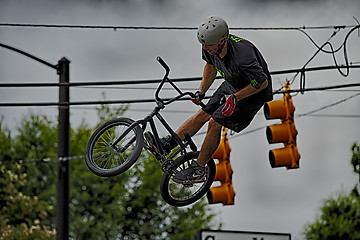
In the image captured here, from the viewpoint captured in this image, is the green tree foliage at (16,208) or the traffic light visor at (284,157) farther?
the green tree foliage at (16,208)

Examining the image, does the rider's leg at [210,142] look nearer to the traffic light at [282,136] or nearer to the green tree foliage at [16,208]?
the traffic light at [282,136]

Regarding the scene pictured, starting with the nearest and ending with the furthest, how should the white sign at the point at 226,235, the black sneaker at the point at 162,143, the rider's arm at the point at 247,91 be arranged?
the rider's arm at the point at 247,91 < the black sneaker at the point at 162,143 < the white sign at the point at 226,235

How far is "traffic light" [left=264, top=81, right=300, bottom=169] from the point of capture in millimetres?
10539

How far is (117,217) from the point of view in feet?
114

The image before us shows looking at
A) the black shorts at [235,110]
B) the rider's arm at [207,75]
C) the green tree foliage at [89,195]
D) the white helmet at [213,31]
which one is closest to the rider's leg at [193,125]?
the black shorts at [235,110]

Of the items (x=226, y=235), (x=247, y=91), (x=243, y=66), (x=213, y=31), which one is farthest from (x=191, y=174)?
(x=226, y=235)

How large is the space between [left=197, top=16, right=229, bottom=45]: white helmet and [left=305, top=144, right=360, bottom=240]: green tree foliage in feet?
79.6

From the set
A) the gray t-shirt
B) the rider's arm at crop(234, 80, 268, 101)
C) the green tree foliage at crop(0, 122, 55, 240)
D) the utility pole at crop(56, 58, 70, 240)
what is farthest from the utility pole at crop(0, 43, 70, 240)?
the green tree foliage at crop(0, 122, 55, 240)

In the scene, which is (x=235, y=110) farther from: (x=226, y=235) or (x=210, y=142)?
(x=226, y=235)

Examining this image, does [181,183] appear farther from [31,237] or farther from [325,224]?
[325,224]

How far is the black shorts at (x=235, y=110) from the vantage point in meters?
7.23

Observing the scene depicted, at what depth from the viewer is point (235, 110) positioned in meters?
7.27

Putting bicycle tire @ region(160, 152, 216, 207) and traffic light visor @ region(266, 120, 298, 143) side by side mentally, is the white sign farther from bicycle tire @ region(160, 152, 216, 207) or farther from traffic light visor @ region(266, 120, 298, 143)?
bicycle tire @ region(160, 152, 216, 207)

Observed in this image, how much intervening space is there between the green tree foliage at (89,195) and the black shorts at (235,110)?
→ 2406 centimetres
